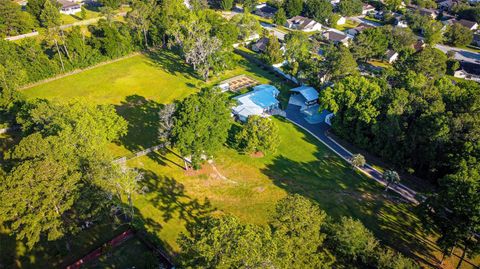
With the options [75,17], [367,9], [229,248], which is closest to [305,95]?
[229,248]

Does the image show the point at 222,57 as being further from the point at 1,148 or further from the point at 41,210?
the point at 41,210

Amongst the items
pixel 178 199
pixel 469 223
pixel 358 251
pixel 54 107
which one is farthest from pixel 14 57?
pixel 469 223

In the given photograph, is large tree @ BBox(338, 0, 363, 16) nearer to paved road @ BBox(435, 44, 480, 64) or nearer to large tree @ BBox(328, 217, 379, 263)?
paved road @ BBox(435, 44, 480, 64)

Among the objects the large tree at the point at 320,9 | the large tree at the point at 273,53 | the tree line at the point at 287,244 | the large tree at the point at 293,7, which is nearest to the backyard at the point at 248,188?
the tree line at the point at 287,244

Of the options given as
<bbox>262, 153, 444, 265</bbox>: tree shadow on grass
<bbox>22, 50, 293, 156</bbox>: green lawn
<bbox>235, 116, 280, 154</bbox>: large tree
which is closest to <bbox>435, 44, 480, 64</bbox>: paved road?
<bbox>22, 50, 293, 156</bbox>: green lawn

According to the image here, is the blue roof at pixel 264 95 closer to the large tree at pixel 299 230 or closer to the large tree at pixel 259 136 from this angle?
the large tree at pixel 259 136

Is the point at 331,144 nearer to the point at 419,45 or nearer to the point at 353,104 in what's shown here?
the point at 353,104
